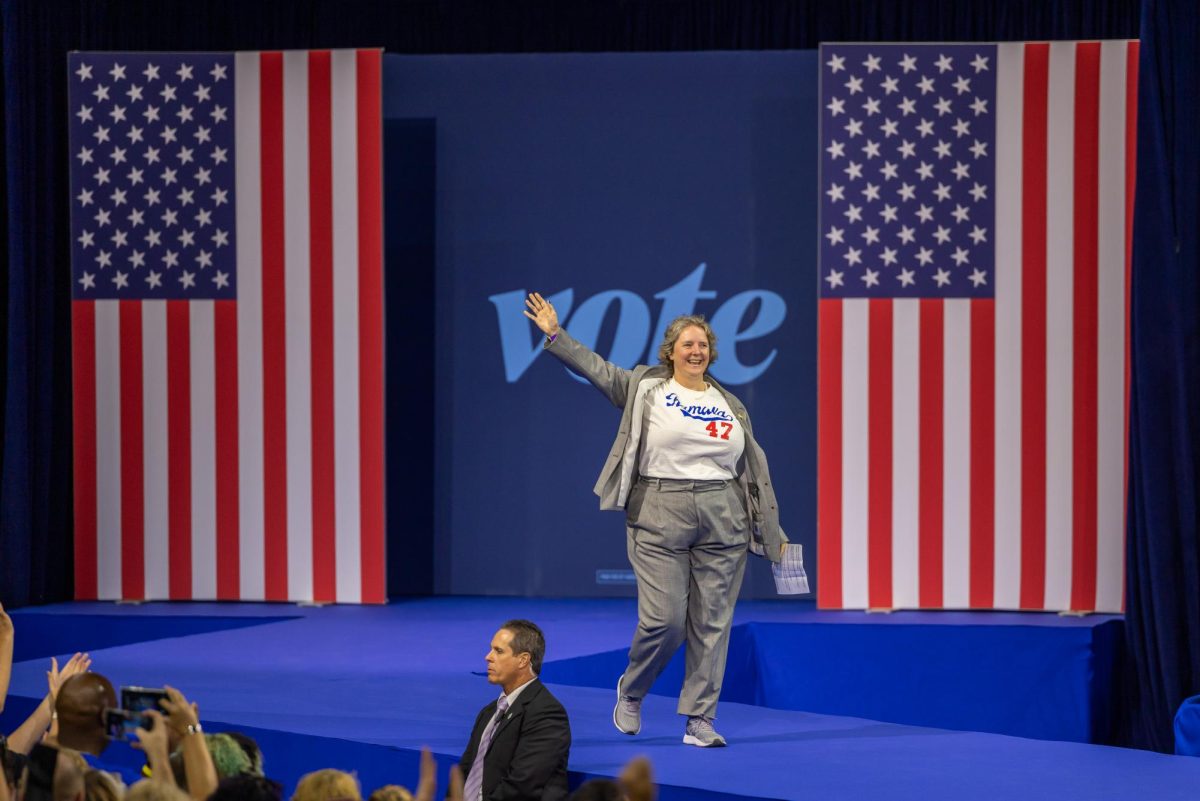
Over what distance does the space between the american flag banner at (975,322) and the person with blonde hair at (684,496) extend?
2.56 metres

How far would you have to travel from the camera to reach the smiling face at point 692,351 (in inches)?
186

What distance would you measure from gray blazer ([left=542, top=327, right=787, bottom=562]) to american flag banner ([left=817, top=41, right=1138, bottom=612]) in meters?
2.48

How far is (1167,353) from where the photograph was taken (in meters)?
6.27

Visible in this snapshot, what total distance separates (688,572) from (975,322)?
3.03 m

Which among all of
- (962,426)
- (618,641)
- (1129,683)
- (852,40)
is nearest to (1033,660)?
(1129,683)

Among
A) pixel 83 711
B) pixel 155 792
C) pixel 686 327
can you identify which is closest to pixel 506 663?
pixel 686 327

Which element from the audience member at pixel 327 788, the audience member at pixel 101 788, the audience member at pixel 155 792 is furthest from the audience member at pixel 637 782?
the audience member at pixel 101 788

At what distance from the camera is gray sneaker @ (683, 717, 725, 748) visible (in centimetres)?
484

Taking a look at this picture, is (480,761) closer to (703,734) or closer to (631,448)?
(703,734)

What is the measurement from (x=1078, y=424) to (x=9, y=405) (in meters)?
5.15

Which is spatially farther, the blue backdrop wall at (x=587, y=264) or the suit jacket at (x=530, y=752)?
the blue backdrop wall at (x=587, y=264)

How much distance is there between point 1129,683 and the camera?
6703 mm

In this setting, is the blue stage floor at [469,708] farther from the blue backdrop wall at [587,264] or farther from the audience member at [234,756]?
the blue backdrop wall at [587,264]

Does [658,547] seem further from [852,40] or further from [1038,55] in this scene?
[852,40]
